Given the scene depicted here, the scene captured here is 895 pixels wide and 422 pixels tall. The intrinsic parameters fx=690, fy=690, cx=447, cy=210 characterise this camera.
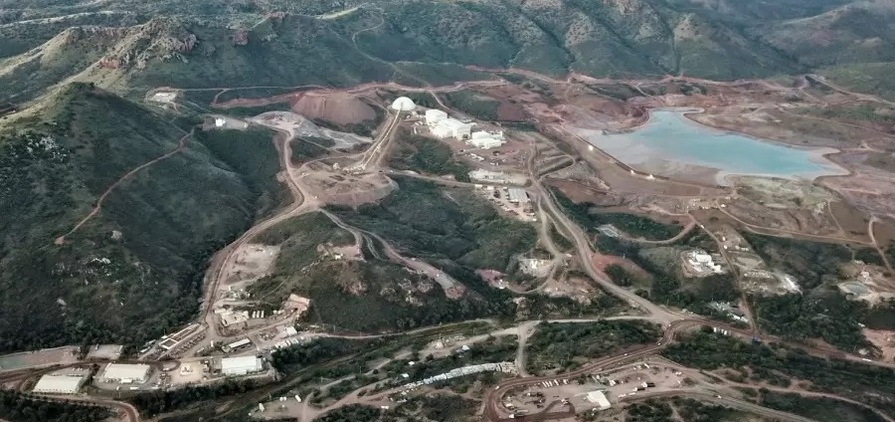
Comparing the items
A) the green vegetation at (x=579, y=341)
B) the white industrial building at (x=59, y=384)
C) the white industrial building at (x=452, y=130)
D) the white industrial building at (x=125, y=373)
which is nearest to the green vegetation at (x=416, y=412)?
the green vegetation at (x=579, y=341)

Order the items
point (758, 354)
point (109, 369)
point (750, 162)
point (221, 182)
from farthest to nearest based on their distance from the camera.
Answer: point (750, 162), point (221, 182), point (758, 354), point (109, 369)

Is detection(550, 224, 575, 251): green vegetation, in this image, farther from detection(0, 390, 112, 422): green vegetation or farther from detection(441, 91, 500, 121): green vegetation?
detection(441, 91, 500, 121): green vegetation

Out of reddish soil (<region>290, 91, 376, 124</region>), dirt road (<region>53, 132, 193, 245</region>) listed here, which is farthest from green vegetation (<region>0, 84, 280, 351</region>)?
reddish soil (<region>290, 91, 376, 124</region>)

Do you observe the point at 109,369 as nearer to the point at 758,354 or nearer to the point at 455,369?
the point at 455,369

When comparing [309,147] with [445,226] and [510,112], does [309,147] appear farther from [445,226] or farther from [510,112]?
[510,112]

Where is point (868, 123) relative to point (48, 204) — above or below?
below

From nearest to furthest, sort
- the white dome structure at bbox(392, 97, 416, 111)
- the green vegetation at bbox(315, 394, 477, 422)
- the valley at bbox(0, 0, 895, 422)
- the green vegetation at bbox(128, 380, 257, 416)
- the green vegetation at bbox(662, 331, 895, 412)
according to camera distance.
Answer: the green vegetation at bbox(315, 394, 477, 422), the green vegetation at bbox(128, 380, 257, 416), the valley at bbox(0, 0, 895, 422), the green vegetation at bbox(662, 331, 895, 412), the white dome structure at bbox(392, 97, 416, 111)

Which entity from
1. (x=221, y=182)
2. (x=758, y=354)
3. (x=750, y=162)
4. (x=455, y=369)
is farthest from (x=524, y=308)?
(x=750, y=162)
